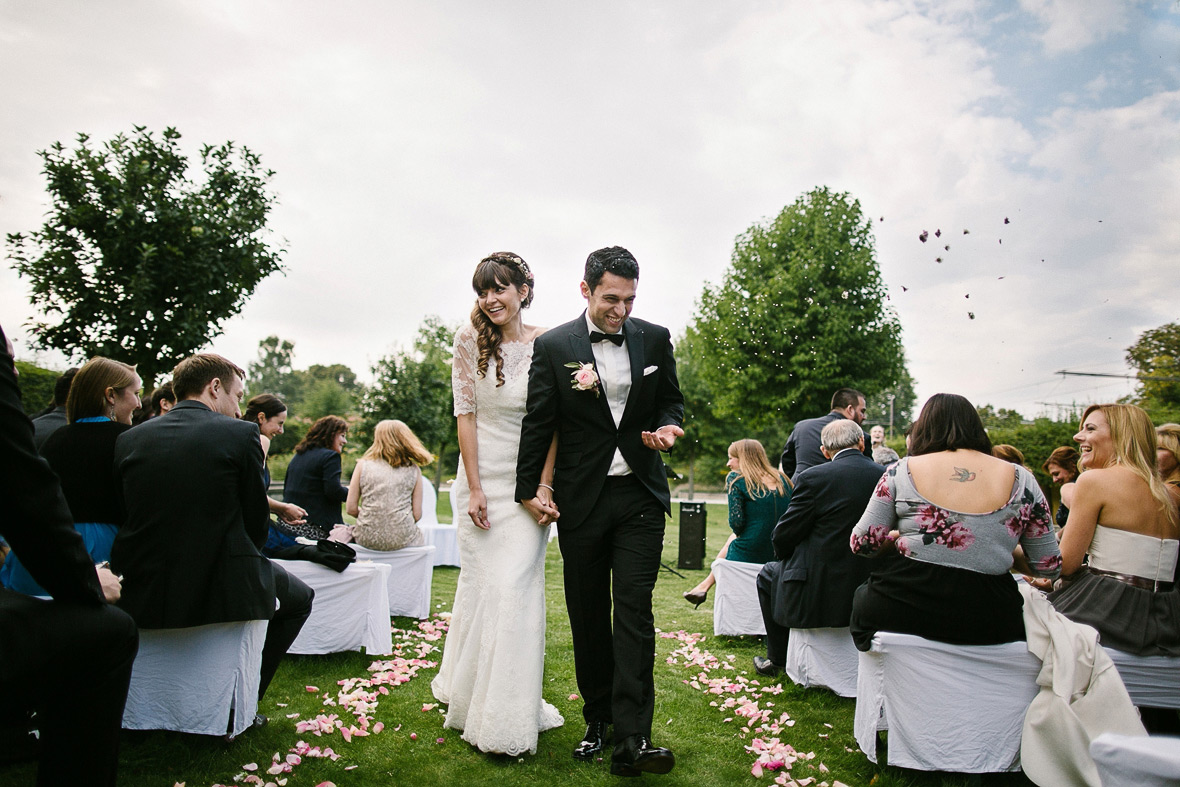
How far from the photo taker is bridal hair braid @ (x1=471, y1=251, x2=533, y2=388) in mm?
3691

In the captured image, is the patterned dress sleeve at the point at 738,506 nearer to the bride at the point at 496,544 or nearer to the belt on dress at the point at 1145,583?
the bride at the point at 496,544

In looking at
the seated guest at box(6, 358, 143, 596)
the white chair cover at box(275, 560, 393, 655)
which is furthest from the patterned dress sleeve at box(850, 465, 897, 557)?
the seated guest at box(6, 358, 143, 596)

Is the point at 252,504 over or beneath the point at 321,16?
beneath

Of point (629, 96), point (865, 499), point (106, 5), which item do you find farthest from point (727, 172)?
point (106, 5)

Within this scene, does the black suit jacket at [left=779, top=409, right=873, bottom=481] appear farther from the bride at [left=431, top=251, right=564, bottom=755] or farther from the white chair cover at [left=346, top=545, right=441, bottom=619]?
the white chair cover at [left=346, top=545, right=441, bottom=619]

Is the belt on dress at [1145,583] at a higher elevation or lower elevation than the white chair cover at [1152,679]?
higher

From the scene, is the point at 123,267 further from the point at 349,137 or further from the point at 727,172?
the point at 727,172

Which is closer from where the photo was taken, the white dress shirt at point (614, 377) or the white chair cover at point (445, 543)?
the white dress shirt at point (614, 377)

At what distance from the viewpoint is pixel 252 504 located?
10.9ft

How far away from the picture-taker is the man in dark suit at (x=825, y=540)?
14.6 feet

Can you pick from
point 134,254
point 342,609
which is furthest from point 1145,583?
point 134,254

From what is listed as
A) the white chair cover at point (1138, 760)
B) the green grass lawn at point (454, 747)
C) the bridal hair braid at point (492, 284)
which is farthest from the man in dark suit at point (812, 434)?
the white chair cover at point (1138, 760)

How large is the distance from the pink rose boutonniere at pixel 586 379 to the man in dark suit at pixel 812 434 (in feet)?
10.7

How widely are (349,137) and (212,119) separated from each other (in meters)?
2.75
